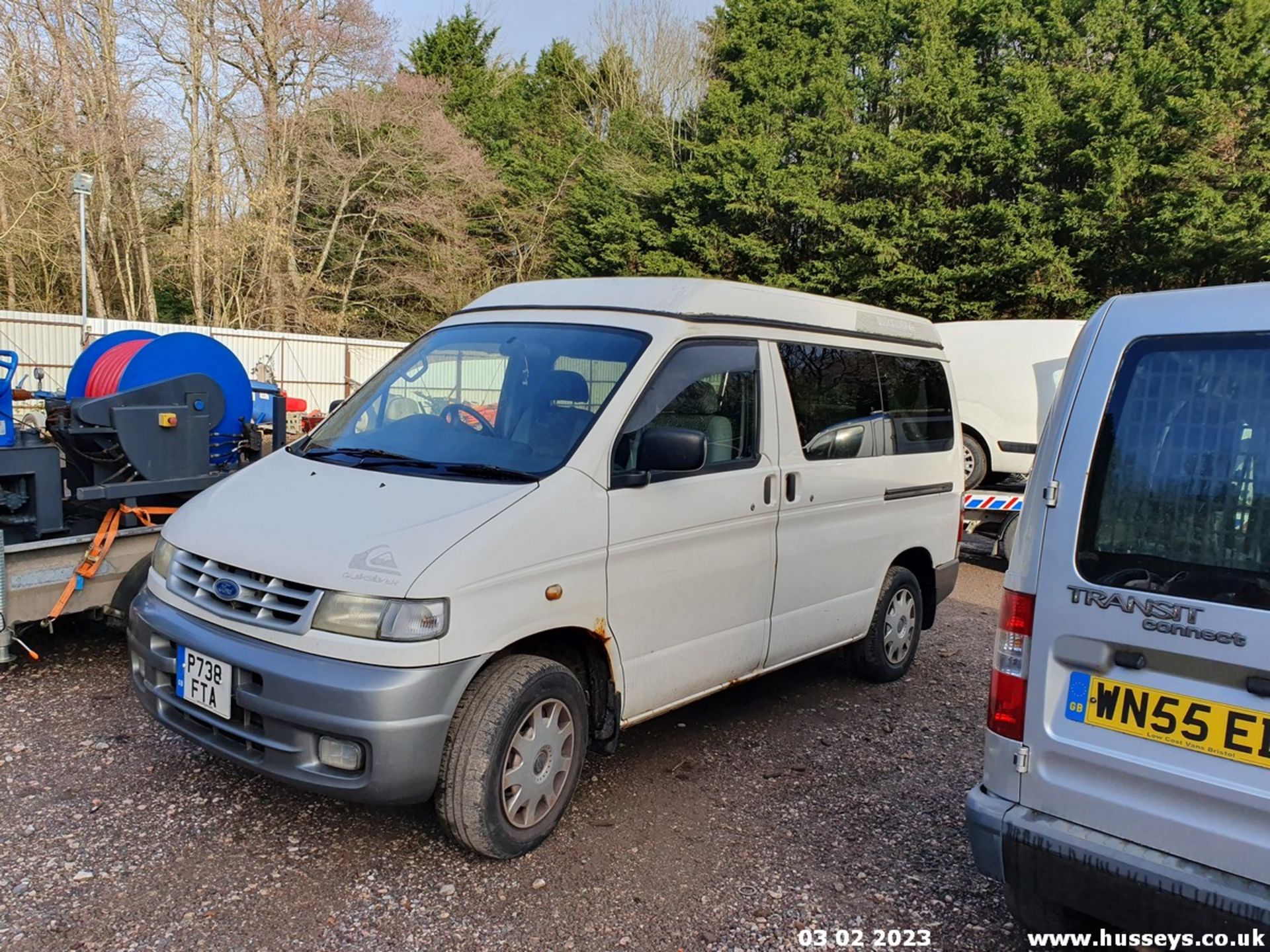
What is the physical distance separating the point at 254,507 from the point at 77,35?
70.5 feet

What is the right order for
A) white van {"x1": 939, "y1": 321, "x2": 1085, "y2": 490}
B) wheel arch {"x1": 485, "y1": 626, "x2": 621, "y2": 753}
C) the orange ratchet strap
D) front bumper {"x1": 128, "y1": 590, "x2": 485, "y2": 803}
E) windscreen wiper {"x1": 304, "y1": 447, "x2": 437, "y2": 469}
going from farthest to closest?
white van {"x1": 939, "y1": 321, "x2": 1085, "y2": 490}
the orange ratchet strap
windscreen wiper {"x1": 304, "y1": 447, "x2": 437, "y2": 469}
wheel arch {"x1": 485, "y1": 626, "x2": 621, "y2": 753}
front bumper {"x1": 128, "y1": 590, "x2": 485, "y2": 803}

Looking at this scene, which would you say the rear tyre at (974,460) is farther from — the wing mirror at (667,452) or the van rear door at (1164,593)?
the van rear door at (1164,593)

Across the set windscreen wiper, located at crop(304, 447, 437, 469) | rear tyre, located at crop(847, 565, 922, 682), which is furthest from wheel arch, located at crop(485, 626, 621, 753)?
rear tyre, located at crop(847, 565, 922, 682)

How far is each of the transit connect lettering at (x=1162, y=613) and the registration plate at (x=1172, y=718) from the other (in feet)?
0.52

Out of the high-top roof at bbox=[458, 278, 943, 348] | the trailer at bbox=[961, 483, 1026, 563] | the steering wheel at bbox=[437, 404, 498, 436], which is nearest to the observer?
the steering wheel at bbox=[437, 404, 498, 436]

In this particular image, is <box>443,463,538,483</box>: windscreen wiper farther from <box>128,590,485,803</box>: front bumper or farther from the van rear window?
the van rear window

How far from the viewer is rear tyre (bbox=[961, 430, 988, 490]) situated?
34.0 feet

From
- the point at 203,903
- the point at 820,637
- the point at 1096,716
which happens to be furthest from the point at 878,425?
the point at 203,903

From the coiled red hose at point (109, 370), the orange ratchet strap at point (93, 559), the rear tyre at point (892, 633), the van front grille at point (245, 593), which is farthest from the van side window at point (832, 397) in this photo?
the coiled red hose at point (109, 370)

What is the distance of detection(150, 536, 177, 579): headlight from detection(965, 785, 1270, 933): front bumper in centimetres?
301

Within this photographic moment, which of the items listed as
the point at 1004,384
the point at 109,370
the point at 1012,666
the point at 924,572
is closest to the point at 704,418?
the point at 1012,666

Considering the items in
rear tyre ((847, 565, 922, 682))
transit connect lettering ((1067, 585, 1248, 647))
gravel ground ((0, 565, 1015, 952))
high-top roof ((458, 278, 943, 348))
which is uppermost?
high-top roof ((458, 278, 943, 348))

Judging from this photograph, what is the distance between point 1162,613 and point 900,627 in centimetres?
329

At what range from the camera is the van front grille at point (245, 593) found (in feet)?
9.63
